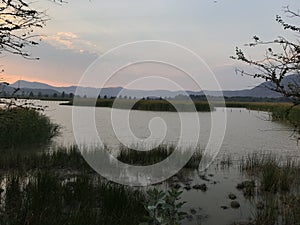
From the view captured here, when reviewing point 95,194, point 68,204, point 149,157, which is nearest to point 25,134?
point 149,157

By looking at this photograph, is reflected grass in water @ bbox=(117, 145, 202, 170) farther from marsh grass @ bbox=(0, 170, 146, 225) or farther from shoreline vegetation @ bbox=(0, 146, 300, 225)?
marsh grass @ bbox=(0, 170, 146, 225)

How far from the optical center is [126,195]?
6.22 m

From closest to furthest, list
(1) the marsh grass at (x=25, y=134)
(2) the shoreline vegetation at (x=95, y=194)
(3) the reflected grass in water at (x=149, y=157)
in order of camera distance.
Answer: (2) the shoreline vegetation at (x=95, y=194), (3) the reflected grass in water at (x=149, y=157), (1) the marsh grass at (x=25, y=134)

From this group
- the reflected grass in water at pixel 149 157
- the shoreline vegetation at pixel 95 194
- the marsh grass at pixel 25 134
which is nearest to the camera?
the shoreline vegetation at pixel 95 194

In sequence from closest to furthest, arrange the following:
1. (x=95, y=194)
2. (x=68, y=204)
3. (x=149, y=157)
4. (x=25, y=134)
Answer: (x=68, y=204) → (x=95, y=194) → (x=149, y=157) → (x=25, y=134)

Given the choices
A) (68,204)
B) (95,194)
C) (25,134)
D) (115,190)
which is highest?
(25,134)

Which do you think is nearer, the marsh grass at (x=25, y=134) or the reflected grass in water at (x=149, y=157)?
the reflected grass in water at (x=149, y=157)

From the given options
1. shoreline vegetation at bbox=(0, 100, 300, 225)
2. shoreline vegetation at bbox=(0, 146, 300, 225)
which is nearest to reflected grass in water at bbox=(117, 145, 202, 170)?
shoreline vegetation at bbox=(0, 100, 300, 225)

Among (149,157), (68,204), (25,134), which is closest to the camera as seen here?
(68,204)

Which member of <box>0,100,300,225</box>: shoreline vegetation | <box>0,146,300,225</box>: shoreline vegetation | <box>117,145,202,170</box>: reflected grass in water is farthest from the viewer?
<box>117,145,202,170</box>: reflected grass in water

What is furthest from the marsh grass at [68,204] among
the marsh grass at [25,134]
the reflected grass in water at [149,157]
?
the marsh grass at [25,134]

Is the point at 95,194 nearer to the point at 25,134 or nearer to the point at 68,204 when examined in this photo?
the point at 68,204

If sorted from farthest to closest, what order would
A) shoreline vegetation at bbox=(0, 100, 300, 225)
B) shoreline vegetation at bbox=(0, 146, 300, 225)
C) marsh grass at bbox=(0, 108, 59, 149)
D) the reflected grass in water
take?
1. marsh grass at bbox=(0, 108, 59, 149)
2. the reflected grass in water
3. shoreline vegetation at bbox=(0, 146, 300, 225)
4. shoreline vegetation at bbox=(0, 100, 300, 225)

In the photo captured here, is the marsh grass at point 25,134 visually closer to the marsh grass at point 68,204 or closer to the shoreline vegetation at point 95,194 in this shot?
the shoreline vegetation at point 95,194
